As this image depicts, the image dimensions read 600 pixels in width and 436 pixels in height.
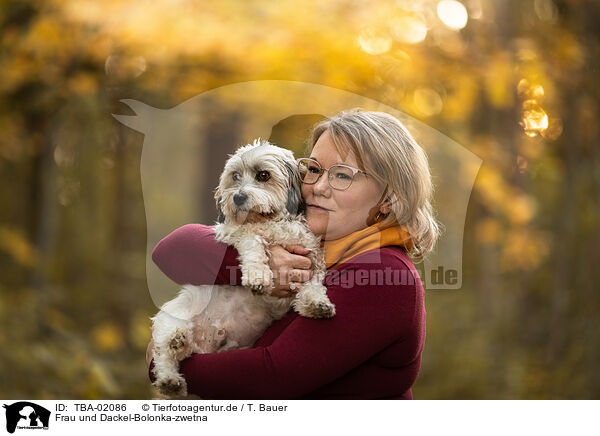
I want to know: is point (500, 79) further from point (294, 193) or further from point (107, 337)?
point (107, 337)

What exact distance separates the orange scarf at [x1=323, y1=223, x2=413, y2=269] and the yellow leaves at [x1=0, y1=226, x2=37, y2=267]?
6800mm

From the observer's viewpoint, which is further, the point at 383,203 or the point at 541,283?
the point at 541,283

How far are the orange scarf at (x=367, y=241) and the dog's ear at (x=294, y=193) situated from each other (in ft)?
0.83

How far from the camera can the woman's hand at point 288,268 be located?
2.58 metres

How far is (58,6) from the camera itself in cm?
660

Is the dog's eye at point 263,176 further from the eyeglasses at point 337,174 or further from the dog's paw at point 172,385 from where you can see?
the dog's paw at point 172,385

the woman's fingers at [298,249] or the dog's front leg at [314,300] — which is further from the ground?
the woman's fingers at [298,249]

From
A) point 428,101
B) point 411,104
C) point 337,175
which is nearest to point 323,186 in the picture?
point 337,175

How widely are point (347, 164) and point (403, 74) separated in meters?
3.95

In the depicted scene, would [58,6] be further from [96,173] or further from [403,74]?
[403,74]

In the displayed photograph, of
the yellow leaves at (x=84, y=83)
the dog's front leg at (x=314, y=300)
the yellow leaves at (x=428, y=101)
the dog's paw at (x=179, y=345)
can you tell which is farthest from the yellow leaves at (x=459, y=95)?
the dog's paw at (x=179, y=345)
